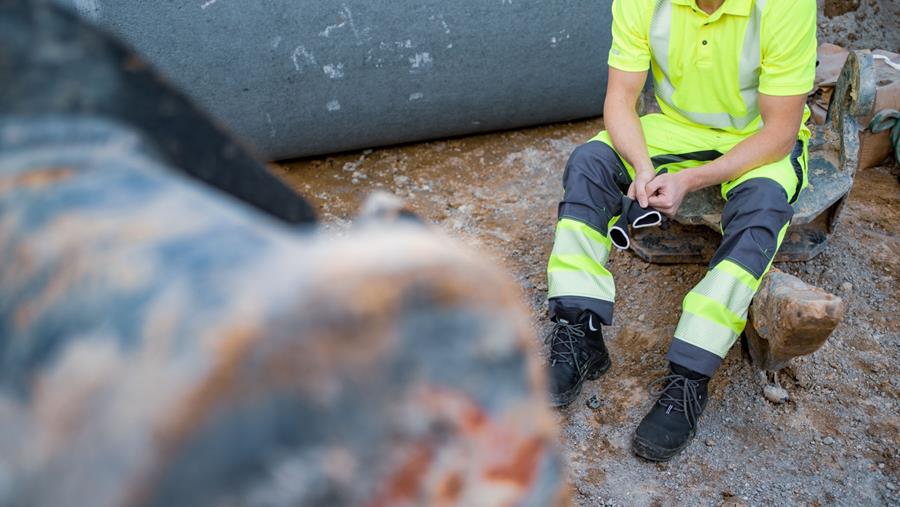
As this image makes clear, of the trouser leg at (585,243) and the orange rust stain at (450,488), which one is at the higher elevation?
the orange rust stain at (450,488)

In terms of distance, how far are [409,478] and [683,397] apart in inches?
74.0

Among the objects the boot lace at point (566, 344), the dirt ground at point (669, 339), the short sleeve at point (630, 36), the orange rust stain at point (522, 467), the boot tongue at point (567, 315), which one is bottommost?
the dirt ground at point (669, 339)

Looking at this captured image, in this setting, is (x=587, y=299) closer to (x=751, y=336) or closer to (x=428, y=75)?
(x=751, y=336)

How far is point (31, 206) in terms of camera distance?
0.54 m

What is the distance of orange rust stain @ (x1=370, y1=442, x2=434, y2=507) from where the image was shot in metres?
0.48

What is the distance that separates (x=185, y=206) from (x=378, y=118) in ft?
9.40

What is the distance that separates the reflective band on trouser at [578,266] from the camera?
2363 mm

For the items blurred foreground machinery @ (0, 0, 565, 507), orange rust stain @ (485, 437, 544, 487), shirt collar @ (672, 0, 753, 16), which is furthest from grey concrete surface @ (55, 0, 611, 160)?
orange rust stain @ (485, 437, 544, 487)

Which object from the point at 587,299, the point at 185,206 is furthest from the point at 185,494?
the point at 587,299

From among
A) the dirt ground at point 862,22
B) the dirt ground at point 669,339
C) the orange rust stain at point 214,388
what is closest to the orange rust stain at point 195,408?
the orange rust stain at point 214,388

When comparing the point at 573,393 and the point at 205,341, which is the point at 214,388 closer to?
the point at 205,341

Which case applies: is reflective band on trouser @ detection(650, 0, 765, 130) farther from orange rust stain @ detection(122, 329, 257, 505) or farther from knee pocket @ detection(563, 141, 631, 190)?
orange rust stain @ detection(122, 329, 257, 505)

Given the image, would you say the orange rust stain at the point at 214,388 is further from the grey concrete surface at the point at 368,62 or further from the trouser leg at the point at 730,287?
the grey concrete surface at the point at 368,62

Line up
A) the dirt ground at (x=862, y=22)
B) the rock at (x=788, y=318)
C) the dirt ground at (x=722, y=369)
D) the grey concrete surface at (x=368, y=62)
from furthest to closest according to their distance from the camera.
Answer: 1. the dirt ground at (x=862, y=22)
2. the grey concrete surface at (x=368, y=62)
3. the dirt ground at (x=722, y=369)
4. the rock at (x=788, y=318)
